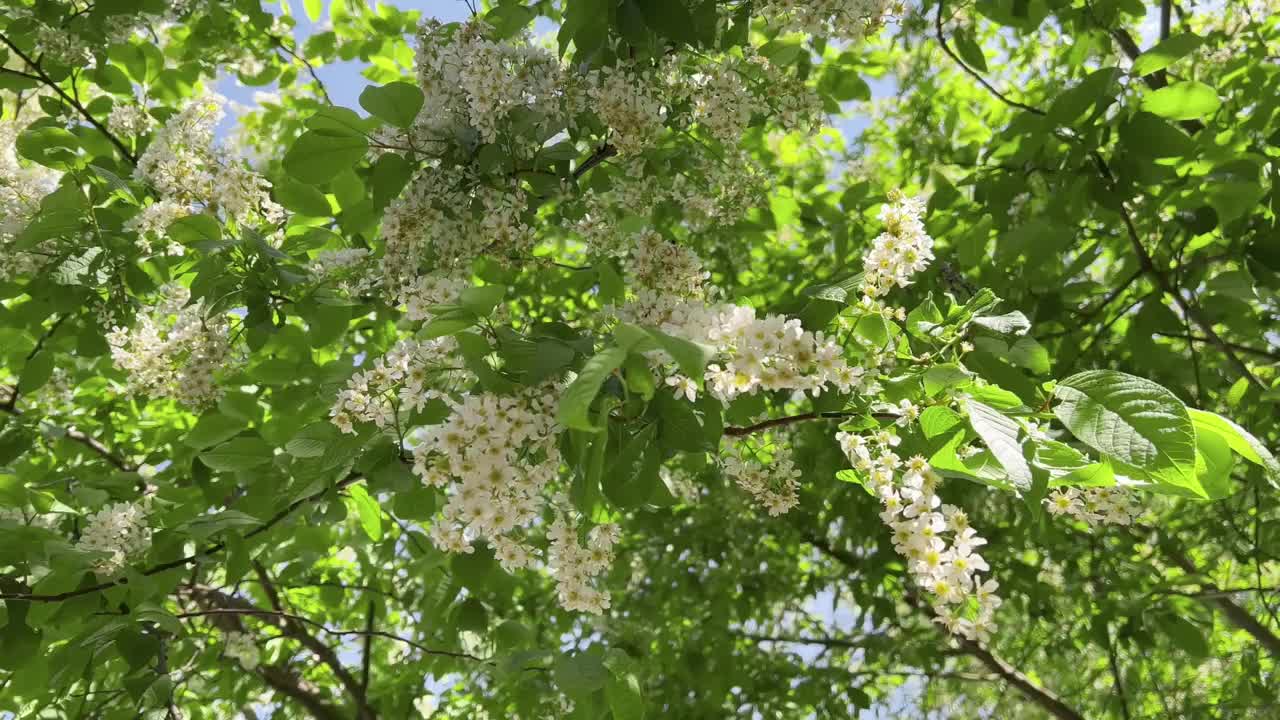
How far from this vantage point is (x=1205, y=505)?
13.1ft

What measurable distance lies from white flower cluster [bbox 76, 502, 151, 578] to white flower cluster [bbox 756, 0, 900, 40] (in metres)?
1.97

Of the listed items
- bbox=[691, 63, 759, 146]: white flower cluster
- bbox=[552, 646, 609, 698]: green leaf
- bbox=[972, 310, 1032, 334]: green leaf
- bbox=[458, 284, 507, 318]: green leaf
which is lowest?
bbox=[552, 646, 609, 698]: green leaf

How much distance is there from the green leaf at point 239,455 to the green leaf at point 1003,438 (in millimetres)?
1628

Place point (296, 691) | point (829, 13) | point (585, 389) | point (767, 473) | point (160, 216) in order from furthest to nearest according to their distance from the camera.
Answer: point (296, 691), point (160, 216), point (829, 13), point (767, 473), point (585, 389)

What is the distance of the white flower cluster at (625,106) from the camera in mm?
1822

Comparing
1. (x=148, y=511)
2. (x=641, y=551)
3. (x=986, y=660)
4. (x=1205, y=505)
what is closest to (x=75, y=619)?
(x=148, y=511)

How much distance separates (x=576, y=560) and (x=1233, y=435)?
1.08m

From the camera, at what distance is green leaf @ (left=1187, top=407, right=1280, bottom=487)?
117 centimetres

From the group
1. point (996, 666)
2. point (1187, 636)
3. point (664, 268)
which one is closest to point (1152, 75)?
point (1187, 636)

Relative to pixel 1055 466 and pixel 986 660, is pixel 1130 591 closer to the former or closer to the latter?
pixel 986 660

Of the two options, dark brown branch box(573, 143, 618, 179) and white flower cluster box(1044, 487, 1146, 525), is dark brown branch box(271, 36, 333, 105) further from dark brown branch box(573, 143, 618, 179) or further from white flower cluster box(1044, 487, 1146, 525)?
white flower cluster box(1044, 487, 1146, 525)

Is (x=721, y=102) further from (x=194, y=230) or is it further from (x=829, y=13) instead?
(x=194, y=230)

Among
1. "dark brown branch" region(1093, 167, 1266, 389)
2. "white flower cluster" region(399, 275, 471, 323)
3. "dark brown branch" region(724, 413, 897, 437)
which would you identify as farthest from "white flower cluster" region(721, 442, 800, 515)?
"dark brown branch" region(1093, 167, 1266, 389)

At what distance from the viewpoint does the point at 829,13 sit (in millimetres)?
1997
